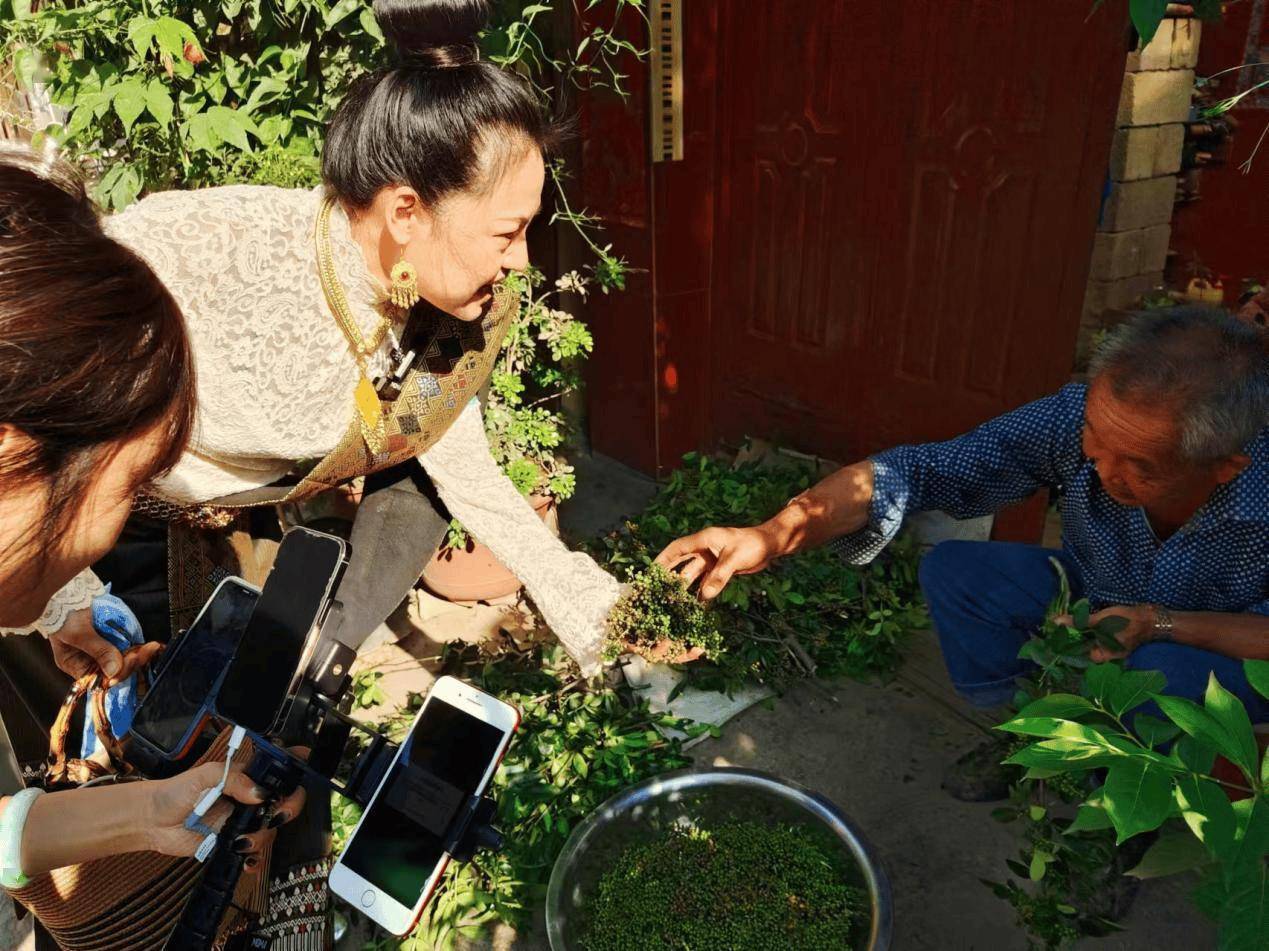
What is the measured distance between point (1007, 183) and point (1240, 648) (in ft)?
6.16

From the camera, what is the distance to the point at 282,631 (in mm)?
1687

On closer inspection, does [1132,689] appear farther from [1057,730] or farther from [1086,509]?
[1086,509]

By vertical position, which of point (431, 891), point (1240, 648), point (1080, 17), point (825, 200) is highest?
point (1080, 17)

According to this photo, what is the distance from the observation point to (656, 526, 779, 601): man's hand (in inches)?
88.2

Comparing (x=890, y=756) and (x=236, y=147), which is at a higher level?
(x=236, y=147)

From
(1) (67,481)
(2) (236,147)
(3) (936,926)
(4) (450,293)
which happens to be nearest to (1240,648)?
(3) (936,926)

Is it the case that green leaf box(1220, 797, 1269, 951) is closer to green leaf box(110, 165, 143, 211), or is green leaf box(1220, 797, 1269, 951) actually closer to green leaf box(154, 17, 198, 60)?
green leaf box(154, 17, 198, 60)

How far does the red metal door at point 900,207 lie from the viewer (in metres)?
2.99

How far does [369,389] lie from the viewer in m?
2.18

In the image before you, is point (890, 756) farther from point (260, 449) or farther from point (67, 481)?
point (67, 481)

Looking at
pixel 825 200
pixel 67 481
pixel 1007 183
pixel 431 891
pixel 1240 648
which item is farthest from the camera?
pixel 825 200

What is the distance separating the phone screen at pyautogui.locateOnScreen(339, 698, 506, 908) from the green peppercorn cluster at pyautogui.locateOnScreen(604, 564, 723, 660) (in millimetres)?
606

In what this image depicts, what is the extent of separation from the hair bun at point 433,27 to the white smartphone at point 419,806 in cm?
137

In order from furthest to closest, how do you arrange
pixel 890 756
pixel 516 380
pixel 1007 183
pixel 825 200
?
pixel 825 200
pixel 516 380
pixel 1007 183
pixel 890 756
